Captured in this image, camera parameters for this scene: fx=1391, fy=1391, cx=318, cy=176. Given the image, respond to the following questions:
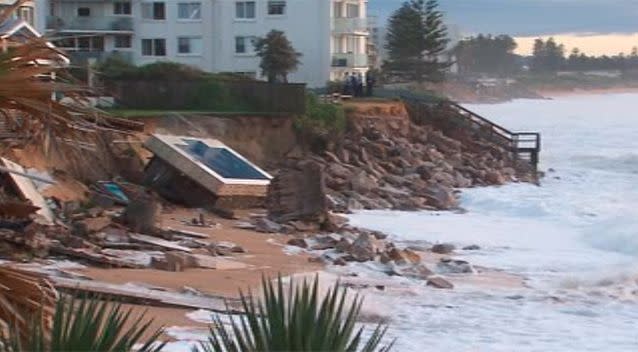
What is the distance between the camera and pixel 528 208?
37.8 metres

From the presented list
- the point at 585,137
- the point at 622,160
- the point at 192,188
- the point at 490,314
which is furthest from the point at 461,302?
the point at 585,137

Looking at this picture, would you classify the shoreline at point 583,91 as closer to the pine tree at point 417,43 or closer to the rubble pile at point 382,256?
the pine tree at point 417,43

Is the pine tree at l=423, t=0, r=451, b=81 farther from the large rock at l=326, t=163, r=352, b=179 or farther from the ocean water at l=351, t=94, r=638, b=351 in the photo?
the large rock at l=326, t=163, r=352, b=179

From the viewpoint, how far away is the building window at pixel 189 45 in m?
65.4

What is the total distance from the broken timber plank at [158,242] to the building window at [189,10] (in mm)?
44719

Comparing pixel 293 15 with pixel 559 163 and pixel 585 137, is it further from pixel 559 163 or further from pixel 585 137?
pixel 585 137

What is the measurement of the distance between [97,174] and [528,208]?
14.0 meters

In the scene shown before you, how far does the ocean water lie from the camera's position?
15.9m

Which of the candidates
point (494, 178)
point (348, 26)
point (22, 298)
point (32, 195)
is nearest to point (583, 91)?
point (348, 26)

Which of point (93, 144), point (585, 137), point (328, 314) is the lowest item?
point (585, 137)

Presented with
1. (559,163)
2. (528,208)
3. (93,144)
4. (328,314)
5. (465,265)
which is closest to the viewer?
(328,314)

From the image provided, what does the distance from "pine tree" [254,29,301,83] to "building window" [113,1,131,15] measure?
10.2m

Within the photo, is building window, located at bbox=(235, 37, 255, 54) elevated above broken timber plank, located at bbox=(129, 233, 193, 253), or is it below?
above

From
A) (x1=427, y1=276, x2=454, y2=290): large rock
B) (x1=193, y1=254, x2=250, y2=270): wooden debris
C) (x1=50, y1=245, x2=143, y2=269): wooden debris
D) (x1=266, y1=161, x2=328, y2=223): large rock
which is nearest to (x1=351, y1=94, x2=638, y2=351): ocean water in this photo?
(x1=427, y1=276, x2=454, y2=290): large rock
